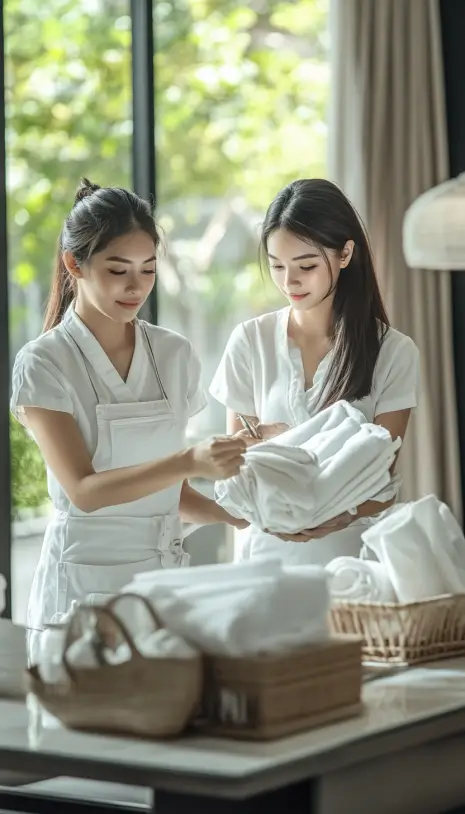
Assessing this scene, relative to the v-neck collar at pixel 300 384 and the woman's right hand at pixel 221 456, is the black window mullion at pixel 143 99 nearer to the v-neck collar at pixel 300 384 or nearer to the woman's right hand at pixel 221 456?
the v-neck collar at pixel 300 384

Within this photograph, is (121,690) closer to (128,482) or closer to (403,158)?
(128,482)

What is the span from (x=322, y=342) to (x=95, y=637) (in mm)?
1215

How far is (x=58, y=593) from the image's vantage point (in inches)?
93.4

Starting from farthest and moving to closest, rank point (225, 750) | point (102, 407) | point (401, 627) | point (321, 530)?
point (102, 407), point (321, 530), point (401, 627), point (225, 750)

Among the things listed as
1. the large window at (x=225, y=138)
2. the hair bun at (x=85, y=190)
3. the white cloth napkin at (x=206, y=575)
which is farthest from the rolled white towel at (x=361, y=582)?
the large window at (x=225, y=138)

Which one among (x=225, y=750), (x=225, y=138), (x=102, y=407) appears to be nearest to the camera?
(x=225, y=750)

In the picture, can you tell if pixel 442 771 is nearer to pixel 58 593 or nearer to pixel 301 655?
pixel 301 655

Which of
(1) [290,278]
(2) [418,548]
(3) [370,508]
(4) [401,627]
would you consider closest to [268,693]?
(4) [401,627]

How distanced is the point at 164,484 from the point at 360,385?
531 millimetres

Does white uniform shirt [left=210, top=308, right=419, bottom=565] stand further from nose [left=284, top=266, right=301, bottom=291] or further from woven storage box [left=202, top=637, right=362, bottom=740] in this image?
woven storage box [left=202, top=637, right=362, bottom=740]

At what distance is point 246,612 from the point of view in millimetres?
1514

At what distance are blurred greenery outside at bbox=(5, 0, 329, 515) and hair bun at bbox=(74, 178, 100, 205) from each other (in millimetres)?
1139

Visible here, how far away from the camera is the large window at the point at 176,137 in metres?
3.70

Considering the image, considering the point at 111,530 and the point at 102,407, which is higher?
the point at 102,407
